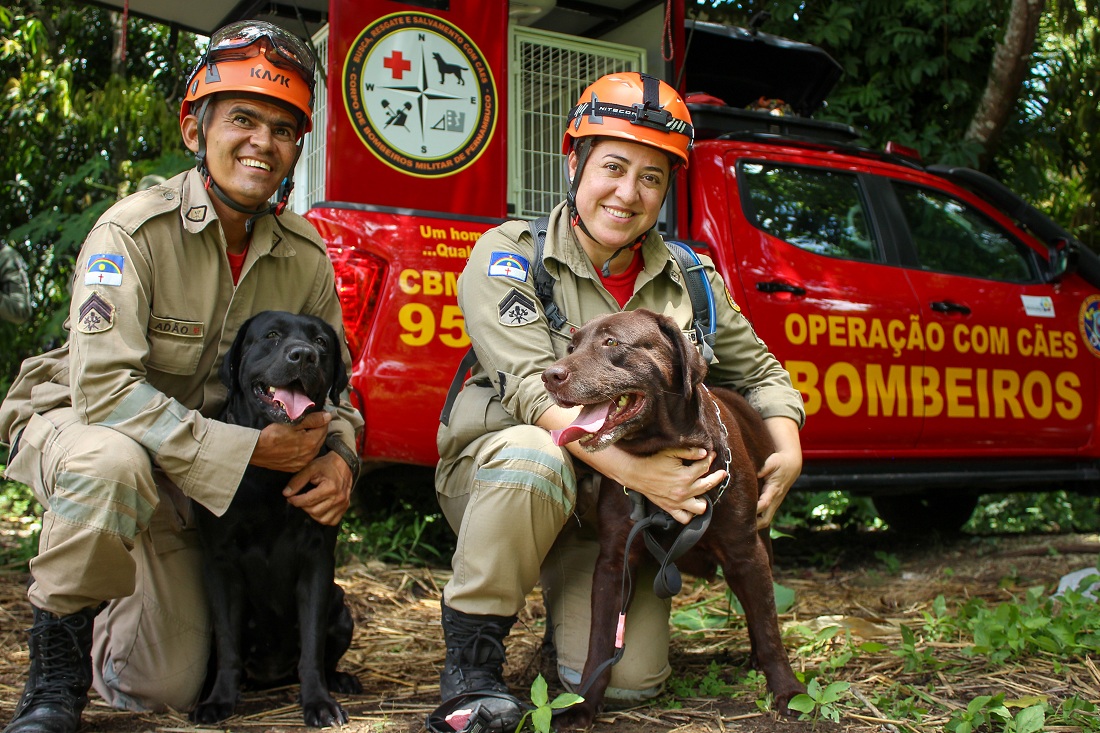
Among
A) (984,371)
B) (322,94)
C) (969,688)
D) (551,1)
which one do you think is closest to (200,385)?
(322,94)

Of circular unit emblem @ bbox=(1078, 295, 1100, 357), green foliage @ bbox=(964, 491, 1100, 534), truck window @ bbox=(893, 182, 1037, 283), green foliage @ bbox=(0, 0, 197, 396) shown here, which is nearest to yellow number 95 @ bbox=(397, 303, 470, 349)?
truck window @ bbox=(893, 182, 1037, 283)

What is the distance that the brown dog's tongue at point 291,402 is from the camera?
2.79 metres

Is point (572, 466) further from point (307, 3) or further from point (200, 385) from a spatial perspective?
point (307, 3)

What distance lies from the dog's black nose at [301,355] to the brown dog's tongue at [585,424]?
29.5 inches

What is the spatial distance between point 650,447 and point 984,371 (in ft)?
11.0

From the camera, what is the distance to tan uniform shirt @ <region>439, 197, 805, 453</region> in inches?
112

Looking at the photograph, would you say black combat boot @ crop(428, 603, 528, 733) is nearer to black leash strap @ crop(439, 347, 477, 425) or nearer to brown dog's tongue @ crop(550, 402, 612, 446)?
brown dog's tongue @ crop(550, 402, 612, 446)

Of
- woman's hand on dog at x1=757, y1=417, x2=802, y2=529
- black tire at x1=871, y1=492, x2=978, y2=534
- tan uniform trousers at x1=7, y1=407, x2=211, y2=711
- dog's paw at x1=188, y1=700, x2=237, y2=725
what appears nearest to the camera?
tan uniform trousers at x1=7, y1=407, x2=211, y2=711

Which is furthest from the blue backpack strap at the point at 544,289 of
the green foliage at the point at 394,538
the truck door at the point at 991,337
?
the truck door at the point at 991,337

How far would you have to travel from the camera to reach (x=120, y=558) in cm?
258

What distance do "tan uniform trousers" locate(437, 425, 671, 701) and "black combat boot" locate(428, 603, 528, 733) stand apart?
0.16ft

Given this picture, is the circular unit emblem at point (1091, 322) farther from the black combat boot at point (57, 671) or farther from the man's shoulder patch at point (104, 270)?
the black combat boot at point (57, 671)

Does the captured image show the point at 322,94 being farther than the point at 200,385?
Yes

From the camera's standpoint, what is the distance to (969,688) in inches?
116
